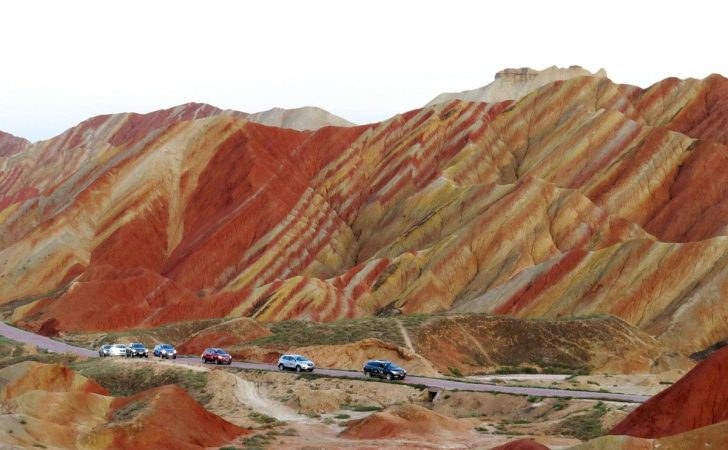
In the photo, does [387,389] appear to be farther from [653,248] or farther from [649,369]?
[653,248]

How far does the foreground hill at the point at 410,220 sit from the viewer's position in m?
108

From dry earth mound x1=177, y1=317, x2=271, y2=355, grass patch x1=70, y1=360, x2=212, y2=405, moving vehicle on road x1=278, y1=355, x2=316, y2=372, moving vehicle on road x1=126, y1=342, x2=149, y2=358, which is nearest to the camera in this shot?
grass patch x1=70, y1=360, x2=212, y2=405

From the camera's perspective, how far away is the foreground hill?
108375 mm

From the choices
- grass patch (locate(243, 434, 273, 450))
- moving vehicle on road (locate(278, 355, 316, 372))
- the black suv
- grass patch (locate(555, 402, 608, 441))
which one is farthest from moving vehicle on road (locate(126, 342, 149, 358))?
grass patch (locate(555, 402, 608, 441))

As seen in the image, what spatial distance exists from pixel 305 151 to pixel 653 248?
73.2m

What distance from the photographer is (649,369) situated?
81.7 meters

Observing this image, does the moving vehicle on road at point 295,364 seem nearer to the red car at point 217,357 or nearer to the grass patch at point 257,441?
the red car at point 217,357

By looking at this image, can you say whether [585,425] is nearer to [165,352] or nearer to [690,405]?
[690,405]

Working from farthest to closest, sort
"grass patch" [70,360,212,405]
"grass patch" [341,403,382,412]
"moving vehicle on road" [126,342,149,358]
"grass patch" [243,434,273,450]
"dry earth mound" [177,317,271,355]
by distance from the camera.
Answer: "dry earth mound" [177,317,271,355] → "moving vehicle on road" [126,342,149,358] → "grass patch" [70,360,212,405] → "grass patch" [341,403,382,412] → "grass patch" [243,434,273,450]

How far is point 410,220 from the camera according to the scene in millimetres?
140500

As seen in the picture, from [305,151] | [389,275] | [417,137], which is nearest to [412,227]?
[389,275]

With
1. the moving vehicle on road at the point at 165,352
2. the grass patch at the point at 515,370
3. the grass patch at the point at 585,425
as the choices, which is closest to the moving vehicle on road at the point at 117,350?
the moving vehicle on road at the point at 165,352

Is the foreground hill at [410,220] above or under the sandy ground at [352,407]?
above

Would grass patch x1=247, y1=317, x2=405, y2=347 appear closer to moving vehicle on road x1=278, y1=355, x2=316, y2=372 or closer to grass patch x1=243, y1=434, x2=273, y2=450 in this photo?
moving vehicle on road x1=278, y1=355, x2=316, y2=372
